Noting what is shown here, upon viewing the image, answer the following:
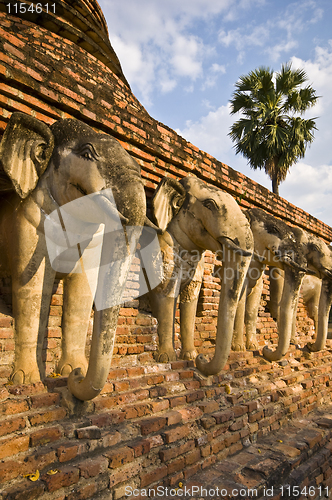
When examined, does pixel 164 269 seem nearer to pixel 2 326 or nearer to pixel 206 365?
pixel 206 365

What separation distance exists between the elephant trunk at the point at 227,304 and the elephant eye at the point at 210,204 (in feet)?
1.52

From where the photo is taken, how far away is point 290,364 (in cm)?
494

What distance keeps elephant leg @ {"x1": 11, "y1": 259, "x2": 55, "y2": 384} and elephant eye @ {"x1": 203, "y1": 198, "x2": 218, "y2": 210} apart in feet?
5.35

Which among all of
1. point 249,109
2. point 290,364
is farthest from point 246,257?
point 249,109

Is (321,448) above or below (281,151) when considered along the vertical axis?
below

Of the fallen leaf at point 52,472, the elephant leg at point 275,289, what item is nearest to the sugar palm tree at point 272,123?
the elephant leg at point 275,289

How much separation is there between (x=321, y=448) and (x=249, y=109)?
1141cm

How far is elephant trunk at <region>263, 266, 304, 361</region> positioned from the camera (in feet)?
13.2

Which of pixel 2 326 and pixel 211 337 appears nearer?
pixel 2 326

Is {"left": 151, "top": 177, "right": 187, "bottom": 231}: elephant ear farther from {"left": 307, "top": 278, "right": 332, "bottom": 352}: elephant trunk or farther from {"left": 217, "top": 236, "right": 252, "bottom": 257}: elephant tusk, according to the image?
{"left": 307, "top": 278, "right": 332, "bottom": 352}: elephant trunk

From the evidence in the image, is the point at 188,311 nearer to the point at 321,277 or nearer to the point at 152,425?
the point at 152,425

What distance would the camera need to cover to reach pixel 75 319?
8.55ft

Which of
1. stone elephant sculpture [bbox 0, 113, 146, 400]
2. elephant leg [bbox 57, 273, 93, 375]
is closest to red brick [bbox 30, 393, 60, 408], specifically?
stone elephant sculpture [bbox 0, 113, 146, 400]

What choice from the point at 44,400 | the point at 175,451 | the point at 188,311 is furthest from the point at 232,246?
the point at 44,400
